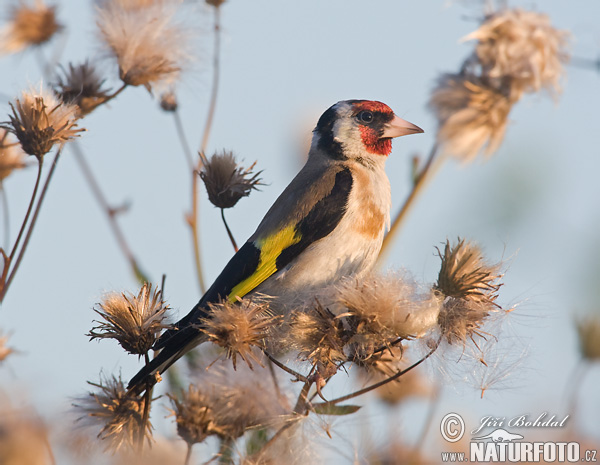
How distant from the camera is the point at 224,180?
3.93 m

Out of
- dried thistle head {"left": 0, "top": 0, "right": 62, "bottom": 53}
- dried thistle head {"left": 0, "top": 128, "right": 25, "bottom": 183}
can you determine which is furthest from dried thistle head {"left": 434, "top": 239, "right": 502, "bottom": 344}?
dried thistle head {"left": 0, "top": 0, "right": 62, "bottom": 53}

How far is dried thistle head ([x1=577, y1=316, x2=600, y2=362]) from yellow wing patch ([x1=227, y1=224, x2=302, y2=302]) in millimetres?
1720

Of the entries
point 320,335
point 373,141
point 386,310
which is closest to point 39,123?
point 320,335

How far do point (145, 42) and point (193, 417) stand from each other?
7.04ft

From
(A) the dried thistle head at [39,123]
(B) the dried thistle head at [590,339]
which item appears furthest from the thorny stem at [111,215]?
(B) the dried thistle head at [590,339]

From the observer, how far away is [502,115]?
180 inches

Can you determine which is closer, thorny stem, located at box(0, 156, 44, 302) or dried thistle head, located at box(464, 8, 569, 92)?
thorny stem, located at box(0, 156, 44, 302)

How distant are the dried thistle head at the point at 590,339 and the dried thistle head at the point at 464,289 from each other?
1332 mm

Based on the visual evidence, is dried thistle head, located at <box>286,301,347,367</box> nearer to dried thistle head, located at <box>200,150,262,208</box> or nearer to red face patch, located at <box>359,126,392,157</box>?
dried thistle head, located at <box>200,150,262,208</box>

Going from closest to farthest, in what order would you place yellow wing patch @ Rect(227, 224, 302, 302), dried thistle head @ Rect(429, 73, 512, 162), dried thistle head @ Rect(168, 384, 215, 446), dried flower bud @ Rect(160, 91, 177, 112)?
dried thistle head @ Rect(168, 384, 215, 446)
yellow wing patch @ Rect(227, 224, 302, 302)
dried flower bud @ Rect(160, 91, 177, 112)
dried thistle head @ Rect(429, 73, 512, 162)

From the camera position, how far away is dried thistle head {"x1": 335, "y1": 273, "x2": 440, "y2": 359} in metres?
3.14

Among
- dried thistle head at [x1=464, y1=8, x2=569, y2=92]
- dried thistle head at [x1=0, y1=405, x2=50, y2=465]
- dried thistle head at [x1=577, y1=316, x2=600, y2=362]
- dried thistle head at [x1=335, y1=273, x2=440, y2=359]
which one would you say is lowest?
dried thistle head at [x1=0, y1=405, x2=50, y2=465]

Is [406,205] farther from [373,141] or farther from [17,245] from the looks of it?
[17,245]

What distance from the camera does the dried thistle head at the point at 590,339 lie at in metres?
4.28
